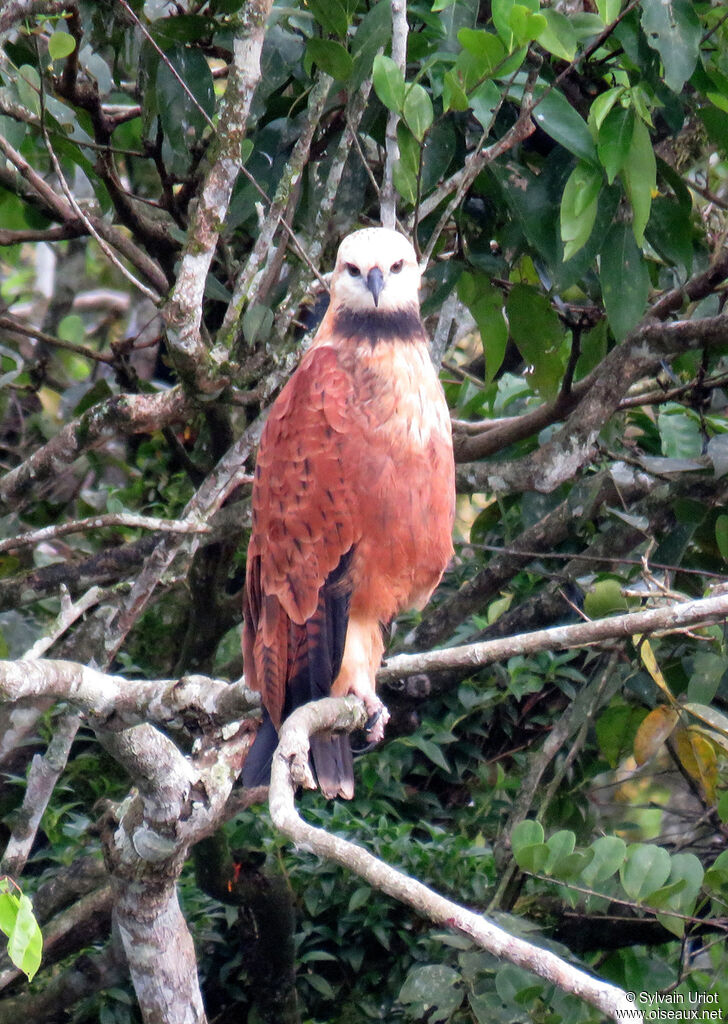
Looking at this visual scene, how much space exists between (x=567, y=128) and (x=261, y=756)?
163cm

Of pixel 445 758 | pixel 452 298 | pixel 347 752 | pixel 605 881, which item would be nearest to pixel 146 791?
pixel 347 752

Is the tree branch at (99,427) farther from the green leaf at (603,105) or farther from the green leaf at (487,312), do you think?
the green leaf at (603,105)

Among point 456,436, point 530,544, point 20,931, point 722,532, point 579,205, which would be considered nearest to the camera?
point 20,931

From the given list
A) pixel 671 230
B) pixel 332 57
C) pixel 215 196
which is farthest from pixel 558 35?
pixel 215 196

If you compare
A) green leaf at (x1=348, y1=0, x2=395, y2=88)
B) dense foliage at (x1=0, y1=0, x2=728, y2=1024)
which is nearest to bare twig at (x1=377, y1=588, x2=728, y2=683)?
dense foliage at (x1=0, y1=0, x2=728, y2=1024)

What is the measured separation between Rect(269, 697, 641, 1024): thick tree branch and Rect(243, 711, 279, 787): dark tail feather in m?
0.61

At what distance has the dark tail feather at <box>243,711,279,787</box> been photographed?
8.55 ft

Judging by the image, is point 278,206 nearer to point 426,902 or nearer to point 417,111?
point 417,111

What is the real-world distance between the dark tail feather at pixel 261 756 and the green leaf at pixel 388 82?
1433 millimetres

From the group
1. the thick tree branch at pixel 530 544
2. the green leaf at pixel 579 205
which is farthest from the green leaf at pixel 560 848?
the green leaf at pixel 579 205

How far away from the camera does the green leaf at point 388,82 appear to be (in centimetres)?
257

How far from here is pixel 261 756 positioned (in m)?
2.66

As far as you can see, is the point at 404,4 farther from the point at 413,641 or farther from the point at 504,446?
the point at 413,641

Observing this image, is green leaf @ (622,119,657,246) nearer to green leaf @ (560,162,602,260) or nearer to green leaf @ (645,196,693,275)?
green leaf @ (560,162,602,260)
